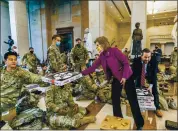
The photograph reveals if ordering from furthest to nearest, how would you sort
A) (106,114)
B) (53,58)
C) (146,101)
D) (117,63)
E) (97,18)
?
(97,18), (53,58), (106,114), (146,101), (117,63)

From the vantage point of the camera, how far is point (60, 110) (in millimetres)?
1955

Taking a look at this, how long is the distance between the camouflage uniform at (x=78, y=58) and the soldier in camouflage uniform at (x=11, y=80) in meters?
Answer: 1.90

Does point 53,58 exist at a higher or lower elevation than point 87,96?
higher

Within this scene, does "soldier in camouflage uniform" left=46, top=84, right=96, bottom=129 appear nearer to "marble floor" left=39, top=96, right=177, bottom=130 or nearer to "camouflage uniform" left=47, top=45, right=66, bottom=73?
"marble floor" left=39, top=96, right=177, bottom=130

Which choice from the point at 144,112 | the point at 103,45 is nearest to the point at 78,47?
the point at 103,45

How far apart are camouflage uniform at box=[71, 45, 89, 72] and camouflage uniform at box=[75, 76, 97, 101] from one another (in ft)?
2.65

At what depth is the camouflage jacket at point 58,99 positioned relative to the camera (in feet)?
6.33

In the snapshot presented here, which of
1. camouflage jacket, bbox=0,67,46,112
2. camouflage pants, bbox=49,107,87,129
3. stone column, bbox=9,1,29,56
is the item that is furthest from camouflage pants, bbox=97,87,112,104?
stone column, bbox=9,1,29,56

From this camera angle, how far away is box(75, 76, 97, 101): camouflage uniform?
3.10 m

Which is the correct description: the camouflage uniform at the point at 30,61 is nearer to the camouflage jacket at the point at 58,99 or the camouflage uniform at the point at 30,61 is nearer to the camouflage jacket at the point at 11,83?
the camouflage jacket at the point at 11,83

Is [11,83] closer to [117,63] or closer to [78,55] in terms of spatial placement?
[117,63]

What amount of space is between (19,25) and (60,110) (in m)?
7.92

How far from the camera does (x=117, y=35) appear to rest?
16.2m

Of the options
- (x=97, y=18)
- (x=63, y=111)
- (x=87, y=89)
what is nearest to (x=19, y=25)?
(x=97, y=18)
